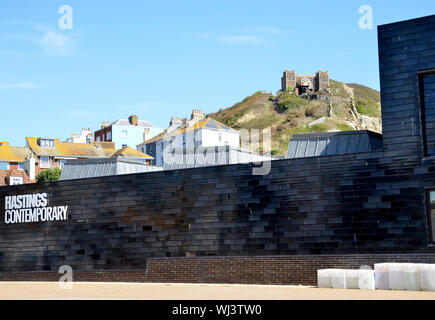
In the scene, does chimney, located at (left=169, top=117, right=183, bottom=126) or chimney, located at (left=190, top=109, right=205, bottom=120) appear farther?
chimney, located at (left=190, top=109, right=205, bottom=120)

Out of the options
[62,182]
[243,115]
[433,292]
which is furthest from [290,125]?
[433,292]

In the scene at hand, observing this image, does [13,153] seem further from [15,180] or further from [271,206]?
[271,206]

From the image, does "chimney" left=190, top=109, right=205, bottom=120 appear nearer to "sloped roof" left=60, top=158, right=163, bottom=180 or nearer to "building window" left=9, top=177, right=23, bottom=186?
"building window" left=9, top=177, right=23, bottom=186

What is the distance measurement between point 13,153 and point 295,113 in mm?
57986

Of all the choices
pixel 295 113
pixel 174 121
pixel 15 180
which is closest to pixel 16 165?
pixel 15 180

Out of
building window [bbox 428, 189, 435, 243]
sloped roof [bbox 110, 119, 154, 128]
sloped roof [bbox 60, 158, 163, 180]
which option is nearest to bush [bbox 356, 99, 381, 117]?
sloped roof [bbox 110, 119, 154, 128]

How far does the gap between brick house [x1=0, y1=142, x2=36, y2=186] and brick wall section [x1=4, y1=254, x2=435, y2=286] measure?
4399 centimetres

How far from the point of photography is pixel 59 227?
99.9ft

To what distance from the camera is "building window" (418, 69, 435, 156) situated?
72.3 ft

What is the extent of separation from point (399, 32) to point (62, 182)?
17.3 metres

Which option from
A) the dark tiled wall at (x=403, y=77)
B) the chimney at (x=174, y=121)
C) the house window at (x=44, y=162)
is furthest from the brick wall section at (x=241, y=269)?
the chimney at (x=174, y=121)

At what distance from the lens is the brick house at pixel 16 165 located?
70875 millimetres
